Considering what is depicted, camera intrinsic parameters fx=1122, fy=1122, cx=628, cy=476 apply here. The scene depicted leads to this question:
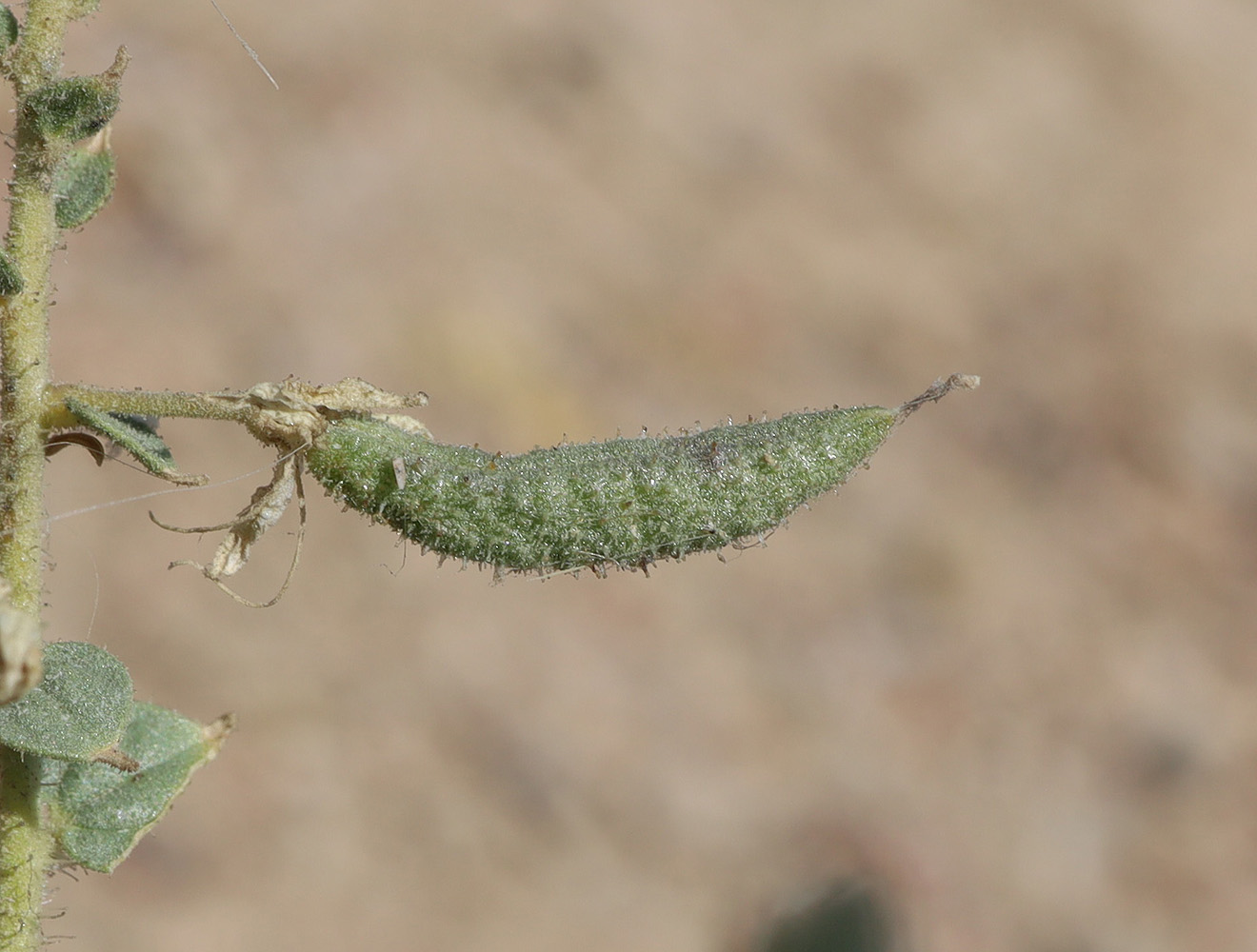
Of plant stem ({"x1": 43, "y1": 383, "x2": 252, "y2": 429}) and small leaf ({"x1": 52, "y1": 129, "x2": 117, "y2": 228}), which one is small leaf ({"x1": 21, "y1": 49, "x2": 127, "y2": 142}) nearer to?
small leaf ({"x1": 52, "y1": 129, "x2": 117, "y2": 228})

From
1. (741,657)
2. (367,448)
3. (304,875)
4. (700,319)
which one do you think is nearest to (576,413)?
(700,319)

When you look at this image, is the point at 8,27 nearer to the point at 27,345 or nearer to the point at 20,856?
the point at 27,345

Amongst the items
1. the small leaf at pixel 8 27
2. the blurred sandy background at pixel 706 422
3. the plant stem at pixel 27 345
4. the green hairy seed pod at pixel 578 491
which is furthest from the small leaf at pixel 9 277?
the blurred sandy background at pixel 706 422

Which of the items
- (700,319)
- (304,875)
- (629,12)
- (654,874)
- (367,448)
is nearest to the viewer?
(367,448)

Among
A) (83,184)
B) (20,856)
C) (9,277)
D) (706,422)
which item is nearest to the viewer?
(9,277)

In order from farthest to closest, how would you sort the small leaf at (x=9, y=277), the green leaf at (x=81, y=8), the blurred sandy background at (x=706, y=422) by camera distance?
the blurred sandy background at (x=706, y=422)
the green leaf at (x=81, y=8)
the small leaf at (x=9, y=277)

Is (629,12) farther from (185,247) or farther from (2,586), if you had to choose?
(2,586)

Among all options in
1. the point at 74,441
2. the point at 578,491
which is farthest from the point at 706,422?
the point at 74,441

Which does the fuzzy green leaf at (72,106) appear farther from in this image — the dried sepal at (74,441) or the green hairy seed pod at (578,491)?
the green hairy seed pod at (578,491)
